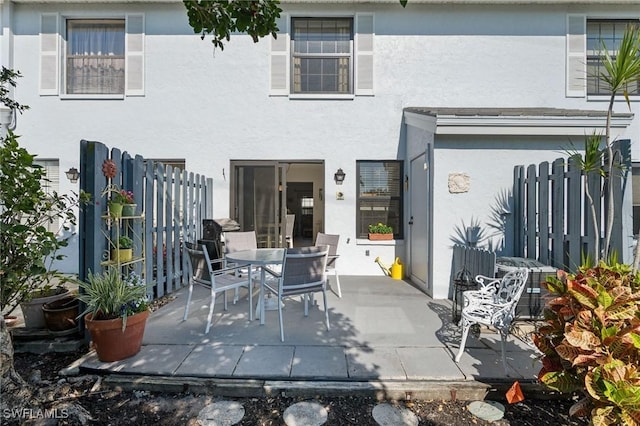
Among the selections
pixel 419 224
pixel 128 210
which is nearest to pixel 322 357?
pixel 128 210

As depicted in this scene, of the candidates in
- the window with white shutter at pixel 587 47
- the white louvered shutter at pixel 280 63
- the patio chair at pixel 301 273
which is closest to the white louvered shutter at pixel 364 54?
the white louvered shutter at pixel 280 63

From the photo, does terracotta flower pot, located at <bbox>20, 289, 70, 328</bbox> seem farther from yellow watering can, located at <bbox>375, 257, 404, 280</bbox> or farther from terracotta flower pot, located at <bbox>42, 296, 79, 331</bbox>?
yellow watering can, located at <bbox>375, 257, 404, 280</bbox>

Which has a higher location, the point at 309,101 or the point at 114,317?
the point at 309,101

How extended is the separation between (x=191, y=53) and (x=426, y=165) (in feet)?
16.9

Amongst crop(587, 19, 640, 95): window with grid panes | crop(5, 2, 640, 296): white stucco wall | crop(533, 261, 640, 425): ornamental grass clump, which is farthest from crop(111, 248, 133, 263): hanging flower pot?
crop(587, 19, 640, 95): window with grid panes

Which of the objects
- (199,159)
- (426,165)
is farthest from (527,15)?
(199,159)

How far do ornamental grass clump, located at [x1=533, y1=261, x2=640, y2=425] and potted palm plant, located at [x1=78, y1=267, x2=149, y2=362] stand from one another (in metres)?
3.22

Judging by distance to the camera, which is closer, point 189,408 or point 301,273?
point 189,408

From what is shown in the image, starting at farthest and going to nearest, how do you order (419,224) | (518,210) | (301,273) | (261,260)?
(419,224) → (518,210) → (261,260) → (301,273)

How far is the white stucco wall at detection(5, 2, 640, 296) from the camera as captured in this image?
243 inches

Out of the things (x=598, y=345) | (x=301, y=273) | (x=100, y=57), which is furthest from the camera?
(x=100, y=57)

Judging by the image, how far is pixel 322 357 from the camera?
282 centimetres

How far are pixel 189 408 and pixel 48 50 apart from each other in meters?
7.51

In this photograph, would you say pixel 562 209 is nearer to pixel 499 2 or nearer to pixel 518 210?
pixel 518 210
